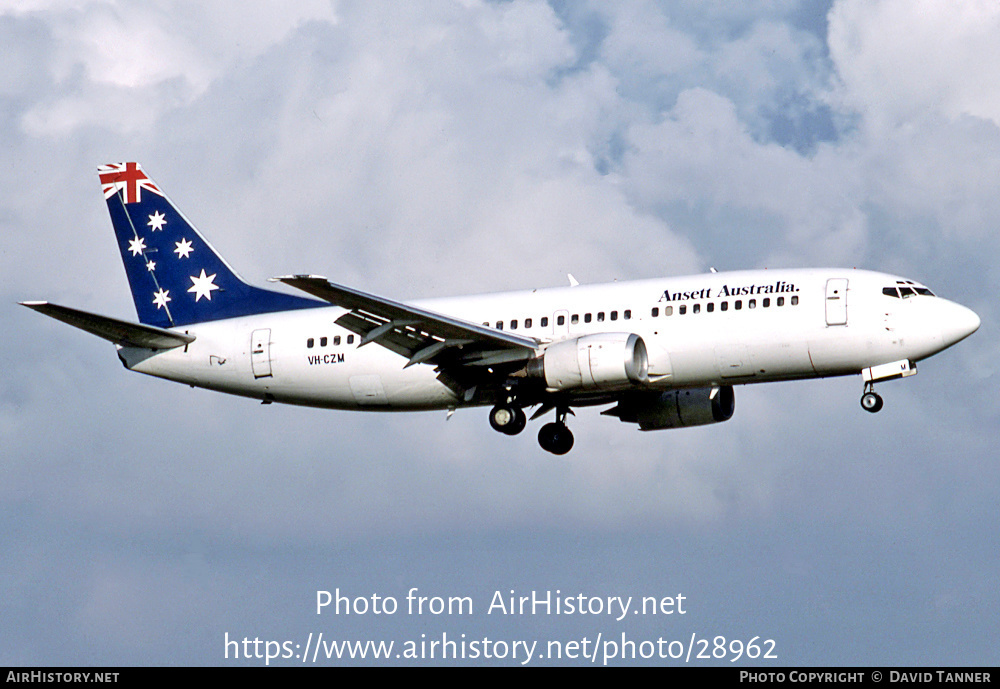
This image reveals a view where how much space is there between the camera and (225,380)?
49719 mm

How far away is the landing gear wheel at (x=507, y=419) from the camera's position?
4700 cm

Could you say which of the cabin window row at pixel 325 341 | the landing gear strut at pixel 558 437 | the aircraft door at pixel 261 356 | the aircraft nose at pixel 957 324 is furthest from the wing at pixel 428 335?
the aircraft nose at pixel 957 324

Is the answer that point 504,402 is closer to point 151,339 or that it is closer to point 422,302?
point 422,302

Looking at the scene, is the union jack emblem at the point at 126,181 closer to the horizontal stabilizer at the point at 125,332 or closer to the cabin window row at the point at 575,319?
the horizontal stabilizer at the point at 125,332

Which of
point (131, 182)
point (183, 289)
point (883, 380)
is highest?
point (131, 182)

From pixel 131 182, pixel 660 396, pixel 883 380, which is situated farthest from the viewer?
pixel 131 182

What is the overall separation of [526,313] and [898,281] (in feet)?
36.2

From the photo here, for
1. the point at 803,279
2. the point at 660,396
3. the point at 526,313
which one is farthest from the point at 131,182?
the point at 803,279

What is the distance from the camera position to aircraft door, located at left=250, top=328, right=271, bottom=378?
48969 mm

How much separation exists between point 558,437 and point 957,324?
13386 mm

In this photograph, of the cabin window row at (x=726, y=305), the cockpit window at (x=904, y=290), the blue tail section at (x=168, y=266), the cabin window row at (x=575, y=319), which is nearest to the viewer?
the cockpit window at (x=904, y=290)

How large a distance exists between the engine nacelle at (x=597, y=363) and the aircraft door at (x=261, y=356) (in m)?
9.73

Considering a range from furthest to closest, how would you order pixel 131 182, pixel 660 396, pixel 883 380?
pixel 131 182 → pixel 660 396 → pixel 883 380

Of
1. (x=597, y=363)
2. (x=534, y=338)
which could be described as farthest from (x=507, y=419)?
(x=597, y=363)
